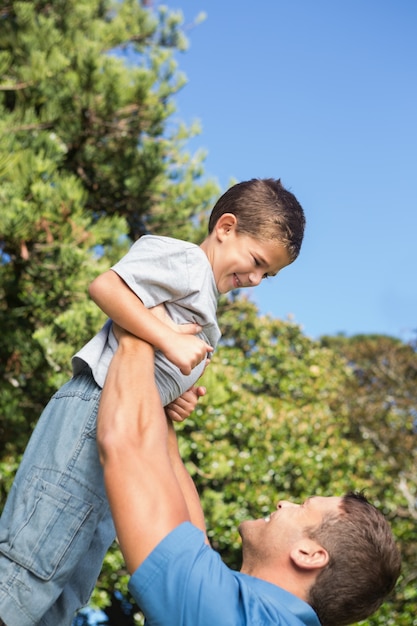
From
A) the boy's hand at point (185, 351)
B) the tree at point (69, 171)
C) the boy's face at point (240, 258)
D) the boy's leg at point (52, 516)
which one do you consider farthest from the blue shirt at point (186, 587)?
the tree at point (69, 171)

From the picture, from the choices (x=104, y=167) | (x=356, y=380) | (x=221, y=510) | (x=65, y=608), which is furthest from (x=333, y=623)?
(x=356, y=380)

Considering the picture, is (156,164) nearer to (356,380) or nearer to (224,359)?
(224,359)

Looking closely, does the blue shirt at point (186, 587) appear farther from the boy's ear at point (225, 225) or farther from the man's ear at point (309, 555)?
the boy's ear at point (225, 225)

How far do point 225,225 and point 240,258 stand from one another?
126mm

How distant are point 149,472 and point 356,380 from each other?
1169cm

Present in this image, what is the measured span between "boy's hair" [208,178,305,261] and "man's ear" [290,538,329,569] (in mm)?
842

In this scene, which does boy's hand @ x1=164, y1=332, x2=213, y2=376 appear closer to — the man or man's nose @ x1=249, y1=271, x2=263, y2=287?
the man

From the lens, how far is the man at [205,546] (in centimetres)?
138

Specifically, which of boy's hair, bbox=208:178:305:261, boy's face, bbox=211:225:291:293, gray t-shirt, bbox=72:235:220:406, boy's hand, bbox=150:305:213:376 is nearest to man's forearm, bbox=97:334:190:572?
boy's hand, bbox=150:305:213:376

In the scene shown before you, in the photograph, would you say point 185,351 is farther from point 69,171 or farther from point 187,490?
point 69,171

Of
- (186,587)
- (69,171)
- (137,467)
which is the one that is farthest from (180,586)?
(69,171)

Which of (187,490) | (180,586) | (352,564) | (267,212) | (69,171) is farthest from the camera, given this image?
(69,171)

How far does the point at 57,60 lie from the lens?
22.1 feet

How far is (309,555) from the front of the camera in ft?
5.74
